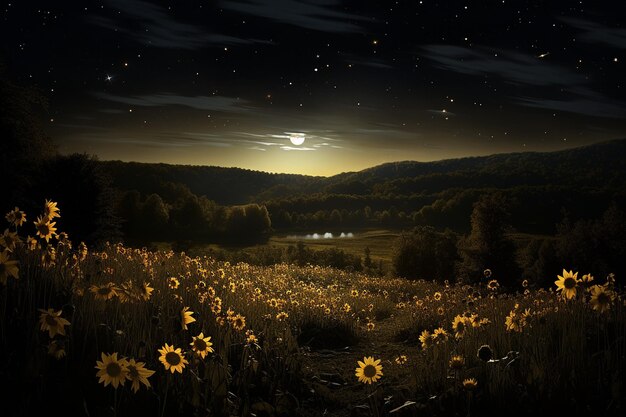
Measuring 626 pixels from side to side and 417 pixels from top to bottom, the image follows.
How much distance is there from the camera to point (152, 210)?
92.9 meters

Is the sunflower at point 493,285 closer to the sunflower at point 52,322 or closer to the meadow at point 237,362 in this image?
the meadow at point 237,362

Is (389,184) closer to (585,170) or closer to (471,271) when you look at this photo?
(585,170)

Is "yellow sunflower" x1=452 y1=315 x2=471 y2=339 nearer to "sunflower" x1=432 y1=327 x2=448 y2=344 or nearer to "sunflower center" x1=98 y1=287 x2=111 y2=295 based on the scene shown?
"sunflower" x1=432 y1=327 x2=448 y2=344

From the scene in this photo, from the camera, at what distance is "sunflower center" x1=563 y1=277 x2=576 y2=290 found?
204 inches

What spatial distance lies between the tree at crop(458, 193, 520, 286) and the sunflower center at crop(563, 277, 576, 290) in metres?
36.6

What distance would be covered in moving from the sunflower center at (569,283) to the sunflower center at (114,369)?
4700 millimetres

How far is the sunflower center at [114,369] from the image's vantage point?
3.05m

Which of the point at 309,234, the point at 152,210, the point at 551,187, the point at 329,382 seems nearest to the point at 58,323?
the point at 329,382

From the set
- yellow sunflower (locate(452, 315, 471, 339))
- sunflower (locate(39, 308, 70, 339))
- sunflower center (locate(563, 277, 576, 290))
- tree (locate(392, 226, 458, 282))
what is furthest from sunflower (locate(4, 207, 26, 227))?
tree (locate(392, 226, 458, 282))

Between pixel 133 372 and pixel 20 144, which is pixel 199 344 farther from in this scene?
pixel 20 144

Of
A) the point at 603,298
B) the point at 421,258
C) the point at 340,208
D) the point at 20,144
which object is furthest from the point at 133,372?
the point at 340,208

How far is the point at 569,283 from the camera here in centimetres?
521

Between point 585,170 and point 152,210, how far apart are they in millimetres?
168887

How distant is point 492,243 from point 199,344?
39928 millimetres
